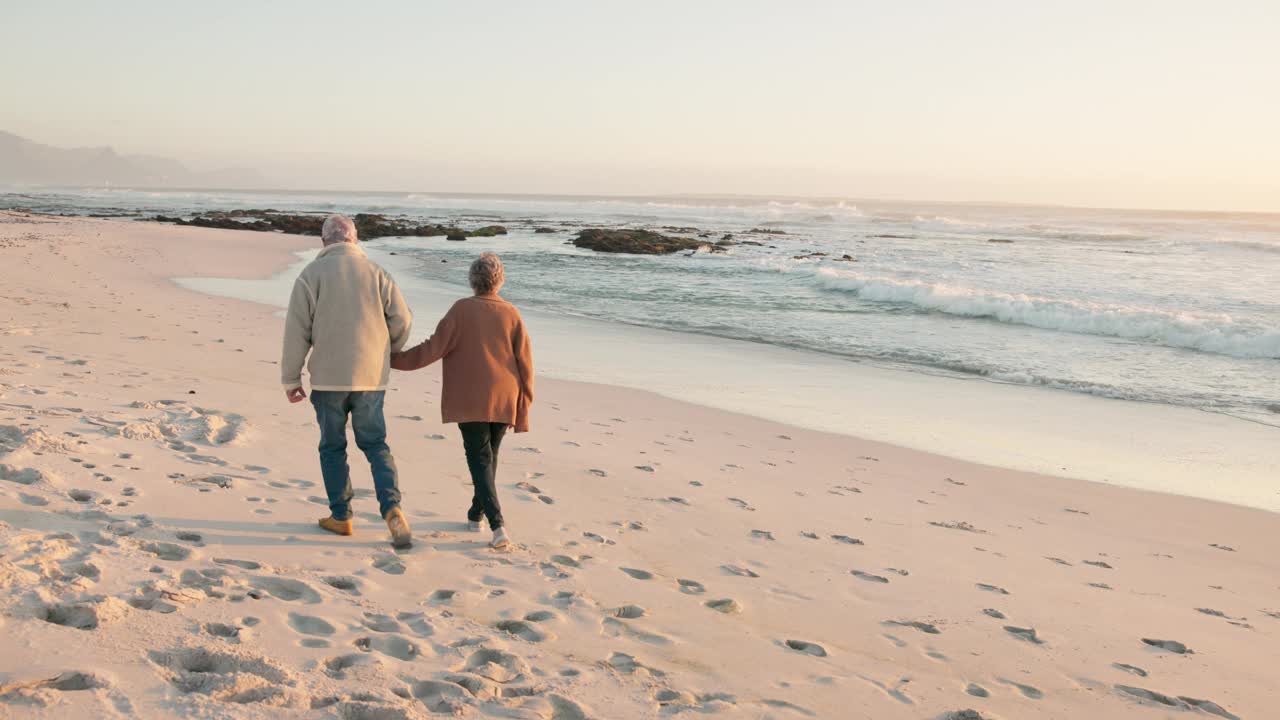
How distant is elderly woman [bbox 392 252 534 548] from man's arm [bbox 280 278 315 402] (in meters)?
0.46

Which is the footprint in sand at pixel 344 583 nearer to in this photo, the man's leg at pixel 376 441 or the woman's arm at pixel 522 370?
the man's leg at pixel 376 441

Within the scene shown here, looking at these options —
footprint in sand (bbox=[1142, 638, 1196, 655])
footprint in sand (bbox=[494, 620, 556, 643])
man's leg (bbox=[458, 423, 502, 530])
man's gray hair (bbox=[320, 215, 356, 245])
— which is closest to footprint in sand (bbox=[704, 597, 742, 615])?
footprint in sand (bbox=[494, 620, 556, 643])

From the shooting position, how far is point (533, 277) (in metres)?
24.1

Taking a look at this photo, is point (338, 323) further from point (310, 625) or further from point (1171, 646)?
point (1171, 646)

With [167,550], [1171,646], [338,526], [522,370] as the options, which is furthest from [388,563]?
[1171,646]

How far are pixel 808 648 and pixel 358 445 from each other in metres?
2.33

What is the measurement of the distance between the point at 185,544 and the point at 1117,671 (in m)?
4.10

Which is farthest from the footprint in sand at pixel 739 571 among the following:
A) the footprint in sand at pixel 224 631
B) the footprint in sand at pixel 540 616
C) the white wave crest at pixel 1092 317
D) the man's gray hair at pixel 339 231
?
the white wave crest at pixel 1092 317

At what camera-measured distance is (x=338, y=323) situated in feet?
13.7

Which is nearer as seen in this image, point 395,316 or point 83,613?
point 83,613

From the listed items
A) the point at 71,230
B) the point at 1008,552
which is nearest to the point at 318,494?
the point at 1008,552

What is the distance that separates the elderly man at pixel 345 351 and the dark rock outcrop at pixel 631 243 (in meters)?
30.6

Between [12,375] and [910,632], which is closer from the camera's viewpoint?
[910,632]

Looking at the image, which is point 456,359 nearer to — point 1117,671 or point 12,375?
point 1117,671
